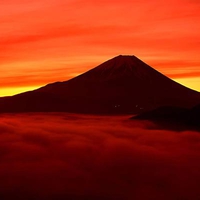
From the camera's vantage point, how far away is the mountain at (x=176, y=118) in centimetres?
7306

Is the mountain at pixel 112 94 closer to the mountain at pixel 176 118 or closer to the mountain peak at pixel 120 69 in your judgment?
the mountain peak at pixel 120 69

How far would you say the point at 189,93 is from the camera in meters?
127

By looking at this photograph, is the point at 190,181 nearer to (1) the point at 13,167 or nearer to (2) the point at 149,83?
(1) the point at 13,167

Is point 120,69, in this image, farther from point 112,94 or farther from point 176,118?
point 176,118

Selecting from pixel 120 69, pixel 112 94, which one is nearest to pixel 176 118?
pixel 112 94

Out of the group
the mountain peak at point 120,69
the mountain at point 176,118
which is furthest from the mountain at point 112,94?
the mountain at point 176,118

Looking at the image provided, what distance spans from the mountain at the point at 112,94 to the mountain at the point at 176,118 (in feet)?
84.1

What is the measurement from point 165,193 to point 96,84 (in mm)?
95636

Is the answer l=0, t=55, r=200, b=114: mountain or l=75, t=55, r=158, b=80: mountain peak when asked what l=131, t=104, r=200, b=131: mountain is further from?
l=75, t=55, r=158, b=80: mountain peak

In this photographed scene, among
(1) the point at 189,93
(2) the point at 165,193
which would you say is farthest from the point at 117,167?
Answer: (1) the point at 189,93

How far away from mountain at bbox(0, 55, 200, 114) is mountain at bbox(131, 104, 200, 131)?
84.1 ft

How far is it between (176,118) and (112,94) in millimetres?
50477

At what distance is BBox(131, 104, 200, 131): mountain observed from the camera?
240 feet

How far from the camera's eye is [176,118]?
3076 inches
